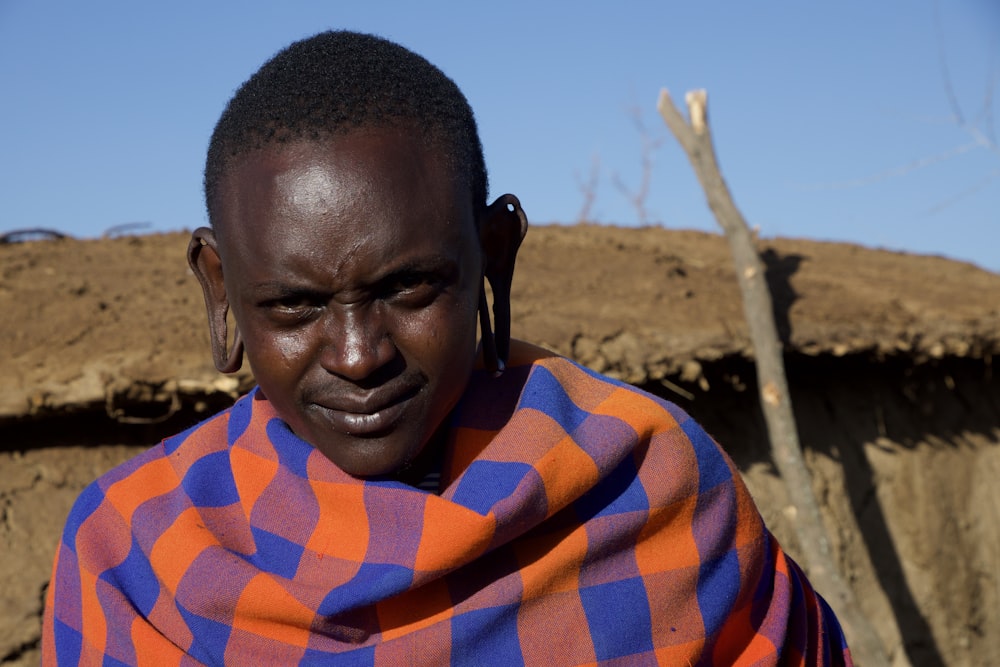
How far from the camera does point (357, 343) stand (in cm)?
138

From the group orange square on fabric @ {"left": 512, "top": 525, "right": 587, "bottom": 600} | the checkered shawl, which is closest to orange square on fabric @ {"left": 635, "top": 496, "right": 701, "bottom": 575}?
the checkered shawl

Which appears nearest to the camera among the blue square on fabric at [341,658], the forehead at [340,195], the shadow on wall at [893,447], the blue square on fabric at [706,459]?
the forehead at [340,195]

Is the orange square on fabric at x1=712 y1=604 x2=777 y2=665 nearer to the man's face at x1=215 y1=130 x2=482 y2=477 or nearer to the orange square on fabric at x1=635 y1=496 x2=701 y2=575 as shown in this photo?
the orange square on fabric at x1=635 y1=496 x2=701 y2=575

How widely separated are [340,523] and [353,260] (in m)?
0.44

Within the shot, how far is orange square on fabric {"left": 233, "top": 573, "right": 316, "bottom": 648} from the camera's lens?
58.7 inches

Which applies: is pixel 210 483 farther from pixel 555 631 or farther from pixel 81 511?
pixel 555 631

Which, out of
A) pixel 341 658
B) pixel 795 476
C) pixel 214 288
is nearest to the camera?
pixel 341 658

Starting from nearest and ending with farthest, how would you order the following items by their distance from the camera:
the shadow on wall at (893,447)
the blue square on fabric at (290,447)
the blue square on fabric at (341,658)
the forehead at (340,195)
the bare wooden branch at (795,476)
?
the forehead at (340,195) < the blue square on fabric at (341,658) < the blue square on fabric at (290,447) < the bare wooden branch at (795,476) < the shadow on wall at (893,447)

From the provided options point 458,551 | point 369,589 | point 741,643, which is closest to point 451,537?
point 458,551

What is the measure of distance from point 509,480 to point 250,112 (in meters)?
0.69

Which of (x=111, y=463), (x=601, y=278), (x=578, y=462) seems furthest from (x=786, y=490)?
(x=578, y=462)

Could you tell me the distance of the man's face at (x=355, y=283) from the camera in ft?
4.48

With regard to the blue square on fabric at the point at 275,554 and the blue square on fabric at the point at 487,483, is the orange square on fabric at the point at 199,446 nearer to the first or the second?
the blue square on fabric at the point at 275,554

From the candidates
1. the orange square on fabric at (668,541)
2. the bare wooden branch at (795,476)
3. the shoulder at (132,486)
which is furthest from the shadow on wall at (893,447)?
the shoulder at (132,486)
